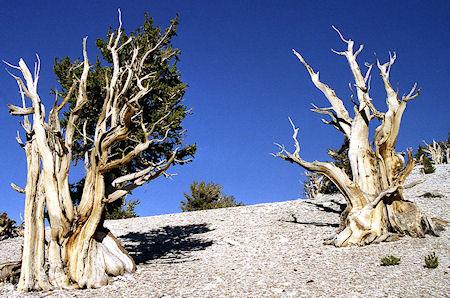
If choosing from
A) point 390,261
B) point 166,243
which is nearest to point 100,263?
point 166,243

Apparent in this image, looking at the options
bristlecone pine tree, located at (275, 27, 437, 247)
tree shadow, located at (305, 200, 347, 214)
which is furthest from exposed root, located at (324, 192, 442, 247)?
tree shadow, located at (305, 200, 347, 214)

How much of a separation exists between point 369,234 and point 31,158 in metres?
8.73

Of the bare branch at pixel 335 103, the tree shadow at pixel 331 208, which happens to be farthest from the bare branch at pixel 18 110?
the tree shadow at pixel 331 208

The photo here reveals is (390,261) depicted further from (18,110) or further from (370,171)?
(18,110)

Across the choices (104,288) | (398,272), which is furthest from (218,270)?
(398,272)

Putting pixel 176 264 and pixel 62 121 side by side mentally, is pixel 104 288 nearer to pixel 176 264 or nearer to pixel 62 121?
pixel 176 264

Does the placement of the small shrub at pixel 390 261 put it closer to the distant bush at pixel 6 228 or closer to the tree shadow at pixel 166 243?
the tree shadow at pixel 166 243

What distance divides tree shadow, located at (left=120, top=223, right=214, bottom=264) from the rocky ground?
3 centimetres

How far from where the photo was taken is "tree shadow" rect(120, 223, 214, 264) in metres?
11.2

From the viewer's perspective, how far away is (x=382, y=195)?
11484mm

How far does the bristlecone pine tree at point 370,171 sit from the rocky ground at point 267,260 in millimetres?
572

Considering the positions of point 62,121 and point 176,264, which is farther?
point 62,121

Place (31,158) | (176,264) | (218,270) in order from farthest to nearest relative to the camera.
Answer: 1. (176,264)
2. (218,270)
3. (31,158)

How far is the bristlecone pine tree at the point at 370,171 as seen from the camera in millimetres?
11367
